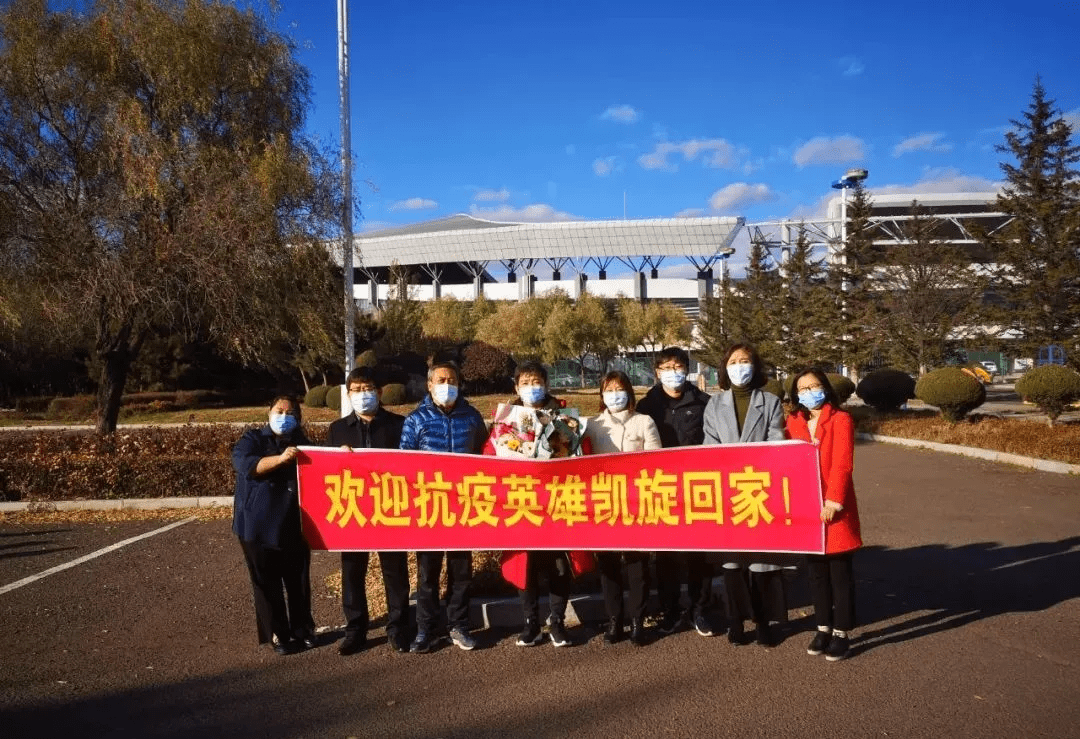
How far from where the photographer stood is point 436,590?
515 cm

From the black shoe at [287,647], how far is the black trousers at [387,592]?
1.12 ft

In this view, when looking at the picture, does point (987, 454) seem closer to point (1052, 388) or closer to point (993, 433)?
point (993, 433)

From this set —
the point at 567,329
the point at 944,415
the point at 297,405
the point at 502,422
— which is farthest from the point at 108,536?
the point at 567,329

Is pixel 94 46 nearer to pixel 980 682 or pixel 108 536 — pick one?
pixel 108 536

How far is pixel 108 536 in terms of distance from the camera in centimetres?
858

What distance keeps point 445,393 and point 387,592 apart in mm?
1347

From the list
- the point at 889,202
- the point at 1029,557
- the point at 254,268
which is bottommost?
the point at 1029,557

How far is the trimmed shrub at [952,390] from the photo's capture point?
55.8 ft

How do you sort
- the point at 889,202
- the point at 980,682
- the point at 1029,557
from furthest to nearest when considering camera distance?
the point at 889,202 < the point at 1029,557 < the point at 980,682

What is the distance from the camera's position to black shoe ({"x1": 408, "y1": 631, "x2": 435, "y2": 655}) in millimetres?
5012

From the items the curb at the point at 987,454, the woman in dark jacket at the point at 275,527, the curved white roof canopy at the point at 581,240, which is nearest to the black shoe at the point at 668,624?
the woman in dark jacket at the point at 275,527

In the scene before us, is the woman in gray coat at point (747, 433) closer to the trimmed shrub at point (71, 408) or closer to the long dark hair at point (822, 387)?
the long dark hair at point (822, 387)

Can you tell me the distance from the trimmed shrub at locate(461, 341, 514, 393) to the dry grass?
16788 millimetres

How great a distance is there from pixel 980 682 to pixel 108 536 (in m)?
8.29
